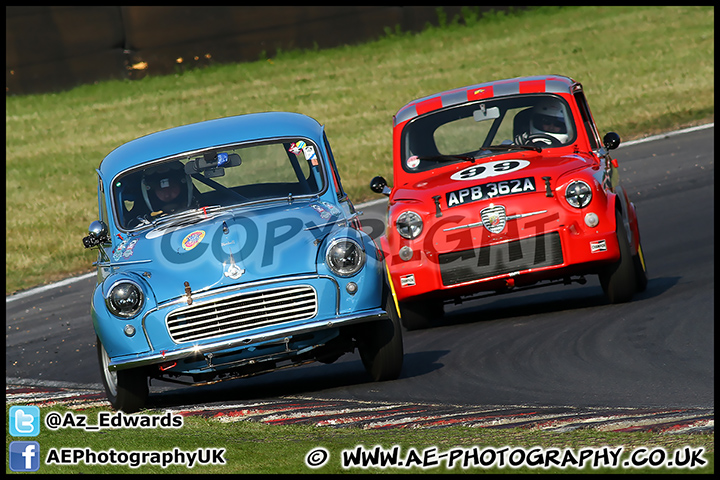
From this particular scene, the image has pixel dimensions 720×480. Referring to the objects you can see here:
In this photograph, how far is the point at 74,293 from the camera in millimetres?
12297

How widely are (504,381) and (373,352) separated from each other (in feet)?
2.75

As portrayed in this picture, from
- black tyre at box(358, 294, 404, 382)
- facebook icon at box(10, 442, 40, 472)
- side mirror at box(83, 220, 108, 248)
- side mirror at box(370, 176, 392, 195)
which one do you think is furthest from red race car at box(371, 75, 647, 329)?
facebook icon at box(10, 442, 40, 472)

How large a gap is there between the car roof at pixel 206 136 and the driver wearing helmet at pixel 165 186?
0.34 ft

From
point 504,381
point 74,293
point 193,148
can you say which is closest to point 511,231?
point 504,381

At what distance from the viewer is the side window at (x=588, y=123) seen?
367 inches

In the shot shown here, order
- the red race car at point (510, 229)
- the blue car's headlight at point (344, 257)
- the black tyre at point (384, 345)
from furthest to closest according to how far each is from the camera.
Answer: the red race car at point (510, 229)
the black tyre at point (384, 345)
the blue car's headlight at point (344, 257)

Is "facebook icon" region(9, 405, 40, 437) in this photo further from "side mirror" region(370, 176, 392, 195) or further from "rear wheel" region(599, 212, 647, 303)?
"rear wheel" region(599, 212, 647, 303)

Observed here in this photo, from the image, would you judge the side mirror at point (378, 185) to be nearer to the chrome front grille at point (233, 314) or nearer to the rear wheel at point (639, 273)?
the rear wheel at point (639, 273)

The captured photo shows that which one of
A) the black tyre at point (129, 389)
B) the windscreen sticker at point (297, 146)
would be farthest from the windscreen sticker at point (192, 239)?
the windscreen sticker at point (297, 146)

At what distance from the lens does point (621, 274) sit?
840 cm

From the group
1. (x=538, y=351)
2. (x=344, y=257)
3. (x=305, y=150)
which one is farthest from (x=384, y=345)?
(x=305, y=150)

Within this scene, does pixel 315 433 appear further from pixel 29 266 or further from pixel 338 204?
pixel 29 266

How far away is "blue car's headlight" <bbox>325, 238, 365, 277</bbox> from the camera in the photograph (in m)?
6.58

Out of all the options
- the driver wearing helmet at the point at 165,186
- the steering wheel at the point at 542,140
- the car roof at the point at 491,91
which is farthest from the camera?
the car roof at the point at 491,91
